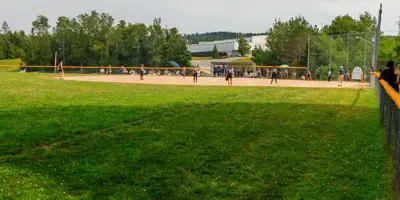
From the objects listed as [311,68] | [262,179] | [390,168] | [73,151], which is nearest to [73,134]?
[73,151]

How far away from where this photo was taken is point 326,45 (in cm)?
5169

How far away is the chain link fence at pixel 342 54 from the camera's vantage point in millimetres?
46094

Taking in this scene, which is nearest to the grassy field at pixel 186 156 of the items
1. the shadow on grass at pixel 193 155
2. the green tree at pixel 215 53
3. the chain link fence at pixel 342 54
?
the shadow on grass at pixel 193 155

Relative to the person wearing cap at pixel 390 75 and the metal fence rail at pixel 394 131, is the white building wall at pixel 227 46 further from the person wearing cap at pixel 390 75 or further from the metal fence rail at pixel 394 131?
the metal fence rail at pixel 394 131

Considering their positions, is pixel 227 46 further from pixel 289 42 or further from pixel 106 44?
pixel 289 42

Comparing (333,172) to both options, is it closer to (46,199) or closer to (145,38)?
(46,199)

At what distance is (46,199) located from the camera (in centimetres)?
646

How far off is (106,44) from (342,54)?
63727mm

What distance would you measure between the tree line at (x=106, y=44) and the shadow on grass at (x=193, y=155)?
83.1 meters

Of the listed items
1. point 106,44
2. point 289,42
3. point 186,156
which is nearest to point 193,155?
point 186,156

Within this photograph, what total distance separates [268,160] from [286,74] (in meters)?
53.3

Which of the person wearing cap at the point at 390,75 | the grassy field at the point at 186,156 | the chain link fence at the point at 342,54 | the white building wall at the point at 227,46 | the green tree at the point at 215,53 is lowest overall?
the grassy field at the point at 186,156

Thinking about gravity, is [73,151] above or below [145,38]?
below

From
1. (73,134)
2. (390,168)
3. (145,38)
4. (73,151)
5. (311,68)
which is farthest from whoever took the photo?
(145,38)
